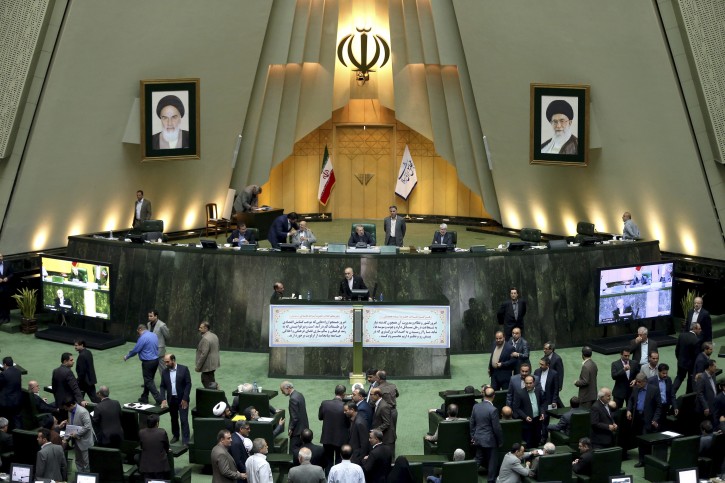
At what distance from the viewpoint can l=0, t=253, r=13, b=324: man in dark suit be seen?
2037 cm

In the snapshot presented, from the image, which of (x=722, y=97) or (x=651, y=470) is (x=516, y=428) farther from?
(x=722, y=97)

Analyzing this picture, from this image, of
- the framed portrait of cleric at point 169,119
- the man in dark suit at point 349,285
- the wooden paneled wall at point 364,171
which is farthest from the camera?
the wooden paneled wall at point 364,171

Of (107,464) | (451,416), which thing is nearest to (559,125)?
→ (451,416)

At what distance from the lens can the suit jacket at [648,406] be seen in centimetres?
1412

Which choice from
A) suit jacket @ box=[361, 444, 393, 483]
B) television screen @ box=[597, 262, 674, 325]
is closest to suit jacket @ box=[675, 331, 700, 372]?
television screen @ box=[597, 262, 674, 325]

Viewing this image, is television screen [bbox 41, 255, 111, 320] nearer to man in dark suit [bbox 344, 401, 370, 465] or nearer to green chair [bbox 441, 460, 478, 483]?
man in dark suit [bbox 344, 401, 370, 465]

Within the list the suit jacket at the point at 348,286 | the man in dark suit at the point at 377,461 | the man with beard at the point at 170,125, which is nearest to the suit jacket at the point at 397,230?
the suit jacket at the point at 348,286

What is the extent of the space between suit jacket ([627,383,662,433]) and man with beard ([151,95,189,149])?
13.0 m

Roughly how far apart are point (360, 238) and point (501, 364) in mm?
5309

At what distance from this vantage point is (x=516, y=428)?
1354 centimetres

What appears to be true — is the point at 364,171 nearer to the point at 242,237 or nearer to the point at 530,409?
the point at 242,237

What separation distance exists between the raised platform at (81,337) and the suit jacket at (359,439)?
7880 mm

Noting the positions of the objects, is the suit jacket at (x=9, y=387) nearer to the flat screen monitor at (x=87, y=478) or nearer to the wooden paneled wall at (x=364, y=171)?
the flat screen monitor at (x=87, y=478)

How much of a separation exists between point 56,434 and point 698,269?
13.7 meters
